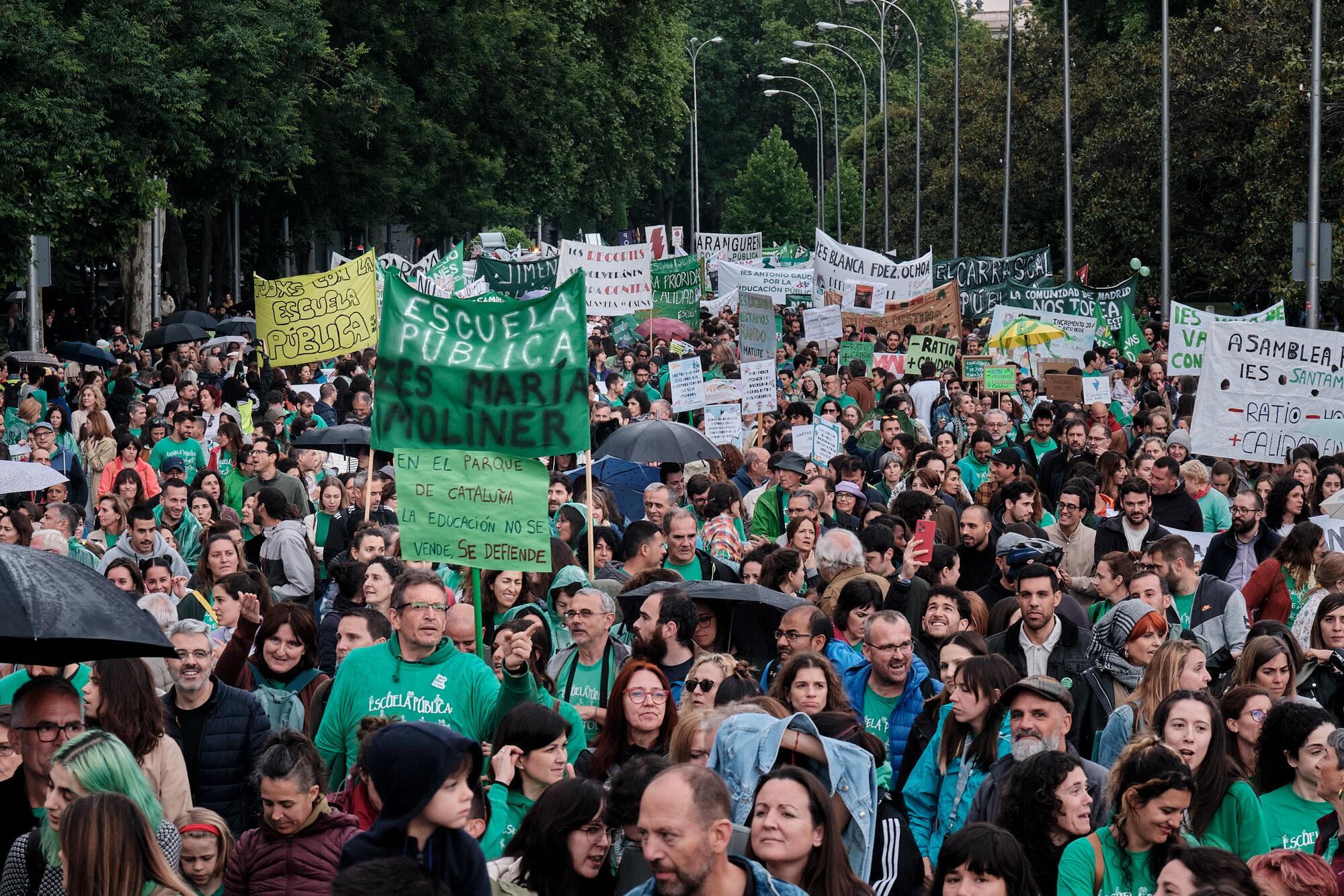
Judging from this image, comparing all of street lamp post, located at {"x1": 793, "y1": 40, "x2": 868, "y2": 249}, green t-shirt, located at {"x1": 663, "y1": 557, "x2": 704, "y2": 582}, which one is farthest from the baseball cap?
street lamp post, located at {"x1": 793, "y1": 40, "x2": 868, "y2": 249}

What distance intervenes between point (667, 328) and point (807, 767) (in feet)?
93.8

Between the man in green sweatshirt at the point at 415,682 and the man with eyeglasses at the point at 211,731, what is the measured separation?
288mm

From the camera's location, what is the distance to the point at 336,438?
49.7 ft

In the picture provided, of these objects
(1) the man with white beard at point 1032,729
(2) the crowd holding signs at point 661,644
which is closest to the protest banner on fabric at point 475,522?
(2) the crowd holding signs at point 661,644

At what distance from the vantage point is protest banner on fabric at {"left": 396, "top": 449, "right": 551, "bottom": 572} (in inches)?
328

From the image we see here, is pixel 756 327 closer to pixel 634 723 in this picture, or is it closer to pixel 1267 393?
pixel 1267 393

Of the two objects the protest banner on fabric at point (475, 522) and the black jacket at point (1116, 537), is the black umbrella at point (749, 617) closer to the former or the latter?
the protest banner on fabric at point (475, 522)

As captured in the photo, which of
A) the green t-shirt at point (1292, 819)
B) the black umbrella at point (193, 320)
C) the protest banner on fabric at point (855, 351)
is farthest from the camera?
the black umbrella at point (193, 320)

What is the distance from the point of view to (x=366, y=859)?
4.48 m

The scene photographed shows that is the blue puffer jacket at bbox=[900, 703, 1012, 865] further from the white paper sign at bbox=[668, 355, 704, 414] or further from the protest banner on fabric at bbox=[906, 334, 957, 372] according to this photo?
the protest banner on fabric at bbox=[906, 334, 957, 372]

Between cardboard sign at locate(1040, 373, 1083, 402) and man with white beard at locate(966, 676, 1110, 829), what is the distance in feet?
43.3

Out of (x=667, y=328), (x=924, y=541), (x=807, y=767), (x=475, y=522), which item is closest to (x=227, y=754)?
→ (x=475, y=522)

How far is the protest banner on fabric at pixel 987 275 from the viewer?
3581 centimetres

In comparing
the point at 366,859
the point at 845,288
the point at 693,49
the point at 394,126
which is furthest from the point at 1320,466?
the point at 693,49
